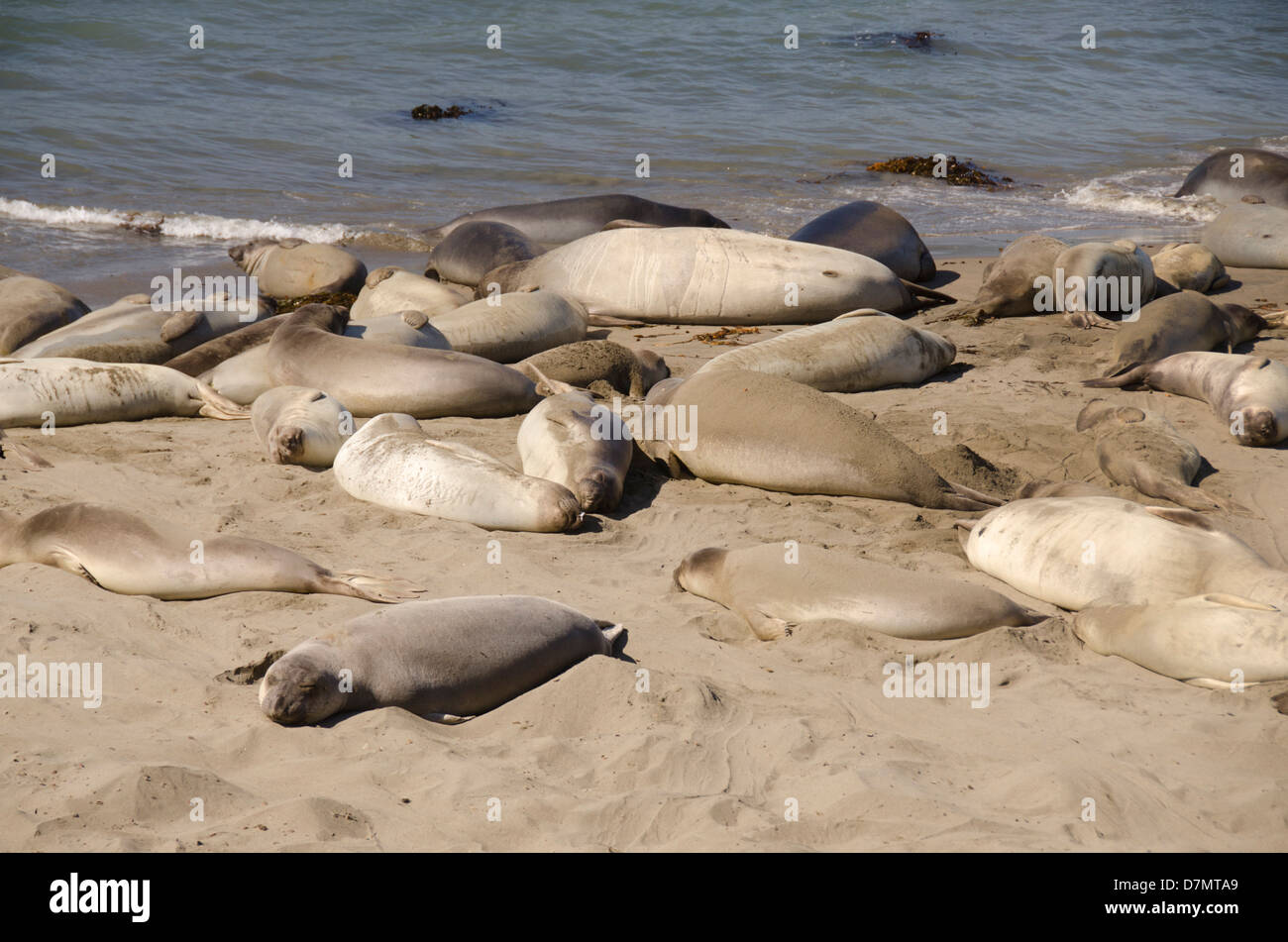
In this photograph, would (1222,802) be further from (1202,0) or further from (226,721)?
(1202,0)

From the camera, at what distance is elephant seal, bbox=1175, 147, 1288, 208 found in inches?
476

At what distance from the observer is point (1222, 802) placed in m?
3.08

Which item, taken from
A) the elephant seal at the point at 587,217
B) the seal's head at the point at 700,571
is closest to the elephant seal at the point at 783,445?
the seal's head at the point at 700,571

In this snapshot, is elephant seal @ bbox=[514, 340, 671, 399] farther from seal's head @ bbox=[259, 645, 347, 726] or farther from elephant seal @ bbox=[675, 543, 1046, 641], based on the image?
seal's head @ bbox=[259, 645, 347, 726]

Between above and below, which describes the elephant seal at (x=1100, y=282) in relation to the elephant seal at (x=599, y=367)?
above

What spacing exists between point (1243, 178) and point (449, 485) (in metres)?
10.5

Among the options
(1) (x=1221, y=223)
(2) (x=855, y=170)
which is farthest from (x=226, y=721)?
(2) (x=855, y=170)

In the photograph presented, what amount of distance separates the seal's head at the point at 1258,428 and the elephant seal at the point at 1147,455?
324 millimetres

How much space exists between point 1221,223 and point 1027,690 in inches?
308

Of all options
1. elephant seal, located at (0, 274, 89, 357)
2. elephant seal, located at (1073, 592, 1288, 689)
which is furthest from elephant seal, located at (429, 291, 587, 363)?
elephant seal, located at (1073, 592, 1288, 689)

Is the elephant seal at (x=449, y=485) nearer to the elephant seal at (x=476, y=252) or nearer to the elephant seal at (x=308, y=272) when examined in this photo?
the elephant seal at (x=308, y=272)

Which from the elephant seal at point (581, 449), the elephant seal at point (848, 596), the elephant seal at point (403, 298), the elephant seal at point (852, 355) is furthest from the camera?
the elephant seal at point (403, 298)

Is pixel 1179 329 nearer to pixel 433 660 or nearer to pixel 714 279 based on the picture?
pixel 714 279

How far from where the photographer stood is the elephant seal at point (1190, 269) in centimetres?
888
